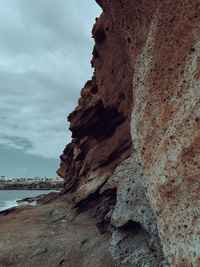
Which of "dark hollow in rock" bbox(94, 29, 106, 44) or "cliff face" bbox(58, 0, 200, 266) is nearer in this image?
"cliff face" bbox(58, 0, 200, 266)

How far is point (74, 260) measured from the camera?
20.0 ft

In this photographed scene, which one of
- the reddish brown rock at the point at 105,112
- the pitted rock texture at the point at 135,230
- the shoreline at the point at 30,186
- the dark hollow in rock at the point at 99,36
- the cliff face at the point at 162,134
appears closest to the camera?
the cliff face at the point at 162,134

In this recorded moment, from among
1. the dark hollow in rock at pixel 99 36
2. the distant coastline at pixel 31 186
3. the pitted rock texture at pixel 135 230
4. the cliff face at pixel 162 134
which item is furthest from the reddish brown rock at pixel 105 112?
the distant coastline at pixel 31 186

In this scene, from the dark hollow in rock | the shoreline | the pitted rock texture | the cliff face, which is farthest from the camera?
the shoreline

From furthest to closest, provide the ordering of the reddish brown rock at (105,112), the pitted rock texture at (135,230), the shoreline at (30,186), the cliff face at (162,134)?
1. the shoreline at (30,186)
2. the reddish brown rock at (105,112)
3. the pitted rock texture at (135,230)
4. the cliff face at (162,134)

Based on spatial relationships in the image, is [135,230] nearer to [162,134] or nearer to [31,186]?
[162,134]

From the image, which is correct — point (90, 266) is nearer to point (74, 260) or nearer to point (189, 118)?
point (74, 260)

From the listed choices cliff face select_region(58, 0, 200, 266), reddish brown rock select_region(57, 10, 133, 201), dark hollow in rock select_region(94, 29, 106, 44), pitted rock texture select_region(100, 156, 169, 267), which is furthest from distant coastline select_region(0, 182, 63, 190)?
cliff face select_region(58, 0, 200, 266)

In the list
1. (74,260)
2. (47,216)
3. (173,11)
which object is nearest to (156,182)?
(173,11)

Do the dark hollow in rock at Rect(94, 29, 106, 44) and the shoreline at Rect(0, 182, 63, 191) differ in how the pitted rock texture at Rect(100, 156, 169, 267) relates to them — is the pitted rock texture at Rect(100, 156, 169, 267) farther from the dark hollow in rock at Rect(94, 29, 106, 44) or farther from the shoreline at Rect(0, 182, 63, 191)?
the shoreline at Rect(0, 182, 63, 191)

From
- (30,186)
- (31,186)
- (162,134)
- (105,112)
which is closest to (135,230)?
(162,134)

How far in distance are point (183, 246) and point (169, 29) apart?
132 inches

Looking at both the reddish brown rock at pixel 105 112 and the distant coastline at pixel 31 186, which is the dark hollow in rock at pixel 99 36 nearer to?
the reddish brown rock at pixel 105 112

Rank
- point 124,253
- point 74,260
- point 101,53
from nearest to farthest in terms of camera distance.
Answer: point 124,253
point 74,260
point 101,53
